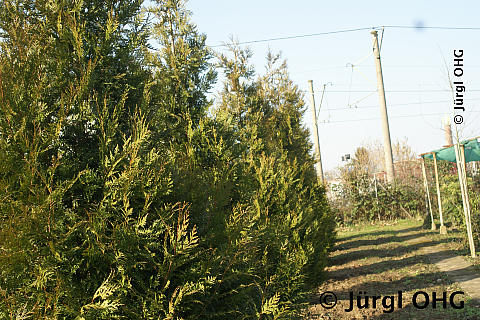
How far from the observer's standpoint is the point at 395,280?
9.02 meters

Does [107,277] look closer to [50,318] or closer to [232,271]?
[50,318]

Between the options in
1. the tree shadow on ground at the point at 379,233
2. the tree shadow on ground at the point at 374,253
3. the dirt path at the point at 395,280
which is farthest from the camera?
the tree shadow on ground at the point at 379,233

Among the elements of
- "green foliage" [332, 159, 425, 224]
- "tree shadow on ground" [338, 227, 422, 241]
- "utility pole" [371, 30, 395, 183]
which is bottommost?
"tree shadow on ground" [338, 227, 422, 241]

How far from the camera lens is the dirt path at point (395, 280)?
22.1ft

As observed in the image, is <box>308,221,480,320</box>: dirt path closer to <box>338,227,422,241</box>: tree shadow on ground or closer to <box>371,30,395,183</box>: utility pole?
<box>338,227,422,241</box>: tree shadow on ground

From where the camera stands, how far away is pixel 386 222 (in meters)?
21.2

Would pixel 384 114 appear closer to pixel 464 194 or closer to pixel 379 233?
pixel 379 233

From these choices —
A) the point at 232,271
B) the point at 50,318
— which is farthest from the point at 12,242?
the point at 232,271

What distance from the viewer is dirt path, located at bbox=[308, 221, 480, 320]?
6746 mm

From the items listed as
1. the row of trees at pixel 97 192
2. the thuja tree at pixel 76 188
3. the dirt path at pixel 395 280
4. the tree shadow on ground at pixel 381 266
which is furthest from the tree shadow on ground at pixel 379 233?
the thuja tree at pixel 76 188

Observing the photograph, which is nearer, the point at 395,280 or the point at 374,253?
the point at 395,280

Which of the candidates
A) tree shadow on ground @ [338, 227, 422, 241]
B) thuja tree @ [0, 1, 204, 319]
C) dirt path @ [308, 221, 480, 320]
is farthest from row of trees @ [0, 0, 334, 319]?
tree shadow on ground @ [338, 227, 422, 241]

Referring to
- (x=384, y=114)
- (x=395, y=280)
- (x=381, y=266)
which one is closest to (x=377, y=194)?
(x=384, y=114)

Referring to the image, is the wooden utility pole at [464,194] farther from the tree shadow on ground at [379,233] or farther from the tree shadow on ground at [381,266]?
the tree shadow on ground at [379,233]
